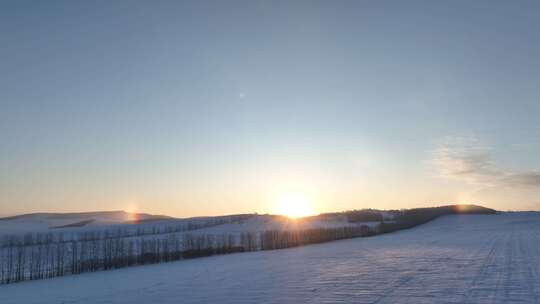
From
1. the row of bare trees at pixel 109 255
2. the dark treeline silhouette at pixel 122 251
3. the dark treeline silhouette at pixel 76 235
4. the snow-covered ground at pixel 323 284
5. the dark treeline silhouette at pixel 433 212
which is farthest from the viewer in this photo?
the dark treeline silhouette at pixel 433 212

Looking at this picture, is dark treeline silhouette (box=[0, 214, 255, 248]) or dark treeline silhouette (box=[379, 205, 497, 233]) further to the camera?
dark treeline silhouette (box=[379, 205, 497, 233])

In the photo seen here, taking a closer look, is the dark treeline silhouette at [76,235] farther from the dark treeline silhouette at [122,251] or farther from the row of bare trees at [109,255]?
the row of bare trees at [109,255]

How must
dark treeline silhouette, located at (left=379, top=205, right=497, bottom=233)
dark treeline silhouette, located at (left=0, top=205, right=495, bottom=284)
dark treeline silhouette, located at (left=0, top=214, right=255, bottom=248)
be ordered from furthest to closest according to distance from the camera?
dark treeline silhouette, located at (left=379, top=205, right=497, bottom=233), dark treeline silhouette, located at (left=0, top=214, right=255, bottom=248), dark treeline silhouette, located at (left=0, top=205, right=495, bottom=284)

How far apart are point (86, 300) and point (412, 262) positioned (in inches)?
599

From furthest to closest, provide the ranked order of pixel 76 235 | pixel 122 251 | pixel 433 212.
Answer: pixel 433 212 < pixel 76 235 < pixel 122 251

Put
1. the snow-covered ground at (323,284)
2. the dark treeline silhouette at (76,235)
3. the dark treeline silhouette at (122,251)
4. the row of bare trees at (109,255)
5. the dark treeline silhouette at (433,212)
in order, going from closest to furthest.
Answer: the snow-covered ground at (323,284)
the row of bare trees at (109,255)
the dark treeline silhouette at (122,251)
the dark treeline silhouette at (76,235)
the dark treeline silhouette at (433,212)

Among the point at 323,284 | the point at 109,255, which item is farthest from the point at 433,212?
the point at 323,284

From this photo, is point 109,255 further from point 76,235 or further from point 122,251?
point 76,235

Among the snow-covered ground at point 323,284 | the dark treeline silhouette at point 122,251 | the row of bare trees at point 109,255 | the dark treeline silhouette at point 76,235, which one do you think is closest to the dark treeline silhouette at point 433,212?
the dark treeline silhouette at point 122,251

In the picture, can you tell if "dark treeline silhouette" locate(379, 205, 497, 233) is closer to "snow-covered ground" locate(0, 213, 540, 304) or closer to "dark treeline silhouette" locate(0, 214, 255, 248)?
"dark treeline silhouette" locate(0, 214, 255, 248)

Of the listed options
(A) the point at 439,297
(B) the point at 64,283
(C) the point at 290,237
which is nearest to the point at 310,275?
(A) the point at 439,297

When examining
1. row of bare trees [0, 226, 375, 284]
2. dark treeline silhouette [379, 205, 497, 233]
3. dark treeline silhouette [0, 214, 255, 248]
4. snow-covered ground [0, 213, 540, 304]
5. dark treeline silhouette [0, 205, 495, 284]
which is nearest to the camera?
snow-covered ground [0, 213, 540, 304]

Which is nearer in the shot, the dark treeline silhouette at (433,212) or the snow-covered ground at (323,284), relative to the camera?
the snow-covered ground at (323,284)

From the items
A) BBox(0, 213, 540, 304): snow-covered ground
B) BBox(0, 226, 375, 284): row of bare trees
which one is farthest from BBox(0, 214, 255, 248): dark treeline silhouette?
BBox(0, 213, 540, 304): snow-covered ground
